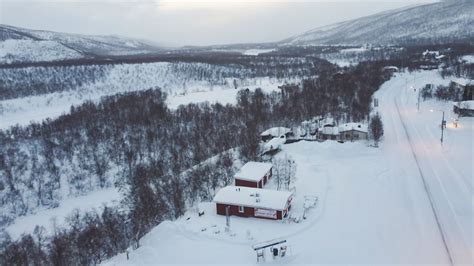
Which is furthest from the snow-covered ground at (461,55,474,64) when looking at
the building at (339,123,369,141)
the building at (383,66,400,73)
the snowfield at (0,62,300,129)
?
the building at (339,123,369,141)

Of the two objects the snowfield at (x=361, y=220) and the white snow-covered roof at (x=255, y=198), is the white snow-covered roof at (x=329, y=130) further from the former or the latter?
the white snow-covered roof at (x=255, y=198)

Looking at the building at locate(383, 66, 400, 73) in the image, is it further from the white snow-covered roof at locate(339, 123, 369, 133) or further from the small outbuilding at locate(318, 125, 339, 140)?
the white snow-covered roof at locate(339, 123, 369, 133)

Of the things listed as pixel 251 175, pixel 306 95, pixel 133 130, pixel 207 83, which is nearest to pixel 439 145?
pixel 251 175

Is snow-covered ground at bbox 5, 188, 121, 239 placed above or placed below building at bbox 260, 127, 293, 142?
below

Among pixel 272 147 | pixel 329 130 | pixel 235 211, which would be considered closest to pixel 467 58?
pixel 329 130

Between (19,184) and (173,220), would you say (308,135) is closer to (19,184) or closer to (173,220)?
(173,220)

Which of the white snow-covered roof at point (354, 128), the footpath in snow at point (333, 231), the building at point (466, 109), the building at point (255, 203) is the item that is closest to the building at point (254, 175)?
the footpath in snow at point (333, 231)

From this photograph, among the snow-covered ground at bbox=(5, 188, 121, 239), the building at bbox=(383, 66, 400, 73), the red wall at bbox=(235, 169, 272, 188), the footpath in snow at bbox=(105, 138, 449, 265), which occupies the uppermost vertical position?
the building at bbox=(383, 66, 400, 73)
